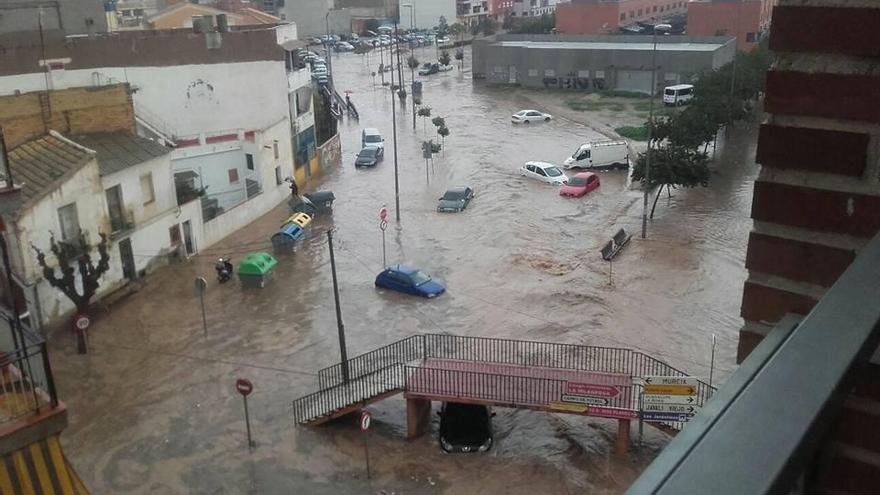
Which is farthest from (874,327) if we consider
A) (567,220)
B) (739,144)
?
(739,144)

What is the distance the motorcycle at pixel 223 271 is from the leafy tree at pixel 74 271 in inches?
134

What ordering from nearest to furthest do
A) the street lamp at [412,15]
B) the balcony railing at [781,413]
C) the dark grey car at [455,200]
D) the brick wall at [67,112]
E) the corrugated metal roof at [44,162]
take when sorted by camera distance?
the balcony railing at [781,413]
the corrugated metal roof at [44,162]
the brick wall at [67,112]
the dark grey car at [455,200]
the street lamp at [412,15]

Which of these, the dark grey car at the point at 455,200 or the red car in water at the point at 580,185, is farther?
the red car in water at the point at 580,185

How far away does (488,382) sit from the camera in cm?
1470

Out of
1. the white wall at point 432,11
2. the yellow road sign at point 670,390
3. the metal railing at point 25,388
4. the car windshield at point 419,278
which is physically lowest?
the car windshield at point 419,278

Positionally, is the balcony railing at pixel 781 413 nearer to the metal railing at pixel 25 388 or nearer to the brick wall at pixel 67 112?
the metal railing at pixel 25 388

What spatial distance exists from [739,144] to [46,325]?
31220 mm

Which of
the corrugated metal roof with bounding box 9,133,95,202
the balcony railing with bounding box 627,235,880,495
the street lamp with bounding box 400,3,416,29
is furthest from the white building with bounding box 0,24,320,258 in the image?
the street lamp with bounding box 400,3,416,29

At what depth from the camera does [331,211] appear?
30.2 meters

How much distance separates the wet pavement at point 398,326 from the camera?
1440cm

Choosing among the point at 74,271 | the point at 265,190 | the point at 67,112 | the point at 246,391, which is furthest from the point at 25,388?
the point at 265,190

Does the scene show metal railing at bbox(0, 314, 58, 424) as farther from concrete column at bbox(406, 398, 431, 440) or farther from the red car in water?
the red car in water

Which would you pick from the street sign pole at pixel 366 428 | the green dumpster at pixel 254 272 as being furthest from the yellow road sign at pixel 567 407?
the green dumpster at pixel 254 272

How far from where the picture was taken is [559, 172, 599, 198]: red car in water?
30.5 metres
